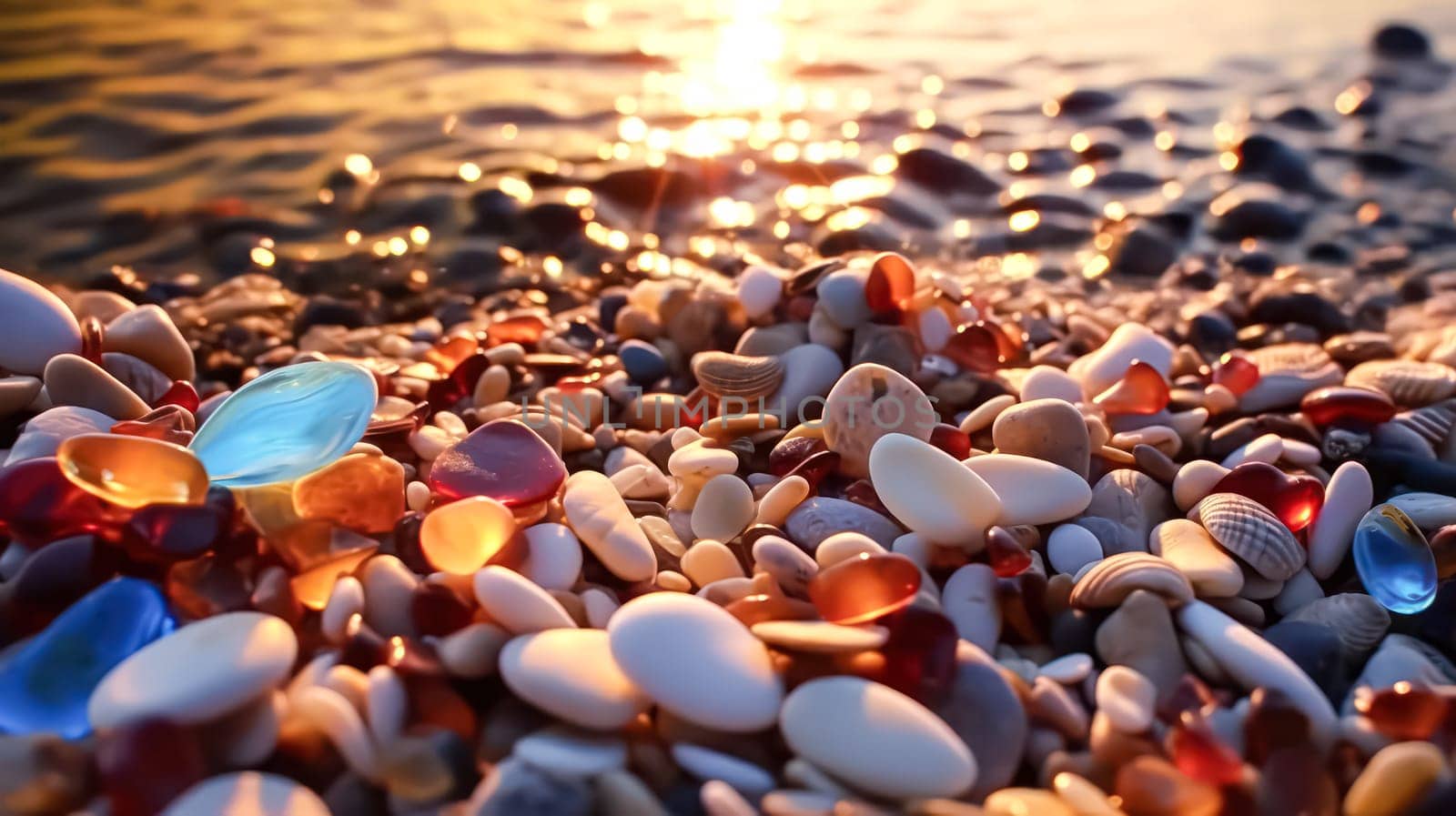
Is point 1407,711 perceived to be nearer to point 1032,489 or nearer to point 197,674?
point 1032,489

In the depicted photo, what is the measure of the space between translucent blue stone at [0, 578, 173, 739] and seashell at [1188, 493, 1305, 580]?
156 cm

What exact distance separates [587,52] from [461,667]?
4.64m

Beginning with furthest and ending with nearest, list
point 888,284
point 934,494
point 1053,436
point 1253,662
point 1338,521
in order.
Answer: point 888,284 < point 1053,436 < point 1338,521 < point 934,494 < point 1253,662

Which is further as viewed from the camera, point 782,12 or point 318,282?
point 782,12

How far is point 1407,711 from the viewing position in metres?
1.22

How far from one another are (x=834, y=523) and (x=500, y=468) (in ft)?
1.80

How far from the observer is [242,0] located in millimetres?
5805

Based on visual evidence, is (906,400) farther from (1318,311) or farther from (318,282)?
(318,282)

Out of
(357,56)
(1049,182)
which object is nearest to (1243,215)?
(1049,182)

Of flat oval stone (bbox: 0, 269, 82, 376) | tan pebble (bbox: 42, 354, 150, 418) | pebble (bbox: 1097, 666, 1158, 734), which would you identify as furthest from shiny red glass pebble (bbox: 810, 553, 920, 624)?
flat oval stone (bbox: 0, 269, 82, 376)

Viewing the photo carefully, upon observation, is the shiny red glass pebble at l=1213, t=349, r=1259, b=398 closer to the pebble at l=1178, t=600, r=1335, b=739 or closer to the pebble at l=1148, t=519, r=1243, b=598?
the pebble at l=1148, t=519, r=1243, b=598

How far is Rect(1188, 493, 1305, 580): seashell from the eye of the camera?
5.05 feet

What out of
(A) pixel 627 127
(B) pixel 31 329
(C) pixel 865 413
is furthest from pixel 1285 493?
(A) pixel 627 127

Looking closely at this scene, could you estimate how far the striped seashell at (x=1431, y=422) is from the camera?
1.99 metres
